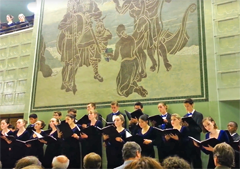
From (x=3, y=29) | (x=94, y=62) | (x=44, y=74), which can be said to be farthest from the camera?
(x=3, y=29)

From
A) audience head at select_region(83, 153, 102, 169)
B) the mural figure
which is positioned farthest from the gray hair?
the mural figure

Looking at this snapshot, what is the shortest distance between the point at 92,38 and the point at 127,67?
1781 millimetres

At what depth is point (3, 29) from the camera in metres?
11.3

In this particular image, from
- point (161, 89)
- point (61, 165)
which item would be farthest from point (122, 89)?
point (61, 165)

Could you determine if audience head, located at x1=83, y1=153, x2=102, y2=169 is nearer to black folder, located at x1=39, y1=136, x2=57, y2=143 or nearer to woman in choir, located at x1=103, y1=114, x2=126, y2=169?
woman in choir, located at x1=103, y1=114, x2=126, y2=169

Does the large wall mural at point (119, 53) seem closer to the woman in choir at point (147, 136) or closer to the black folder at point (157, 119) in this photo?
the black folder at point (157, 119)

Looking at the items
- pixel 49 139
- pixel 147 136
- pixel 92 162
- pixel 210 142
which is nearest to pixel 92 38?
pixel 49 139

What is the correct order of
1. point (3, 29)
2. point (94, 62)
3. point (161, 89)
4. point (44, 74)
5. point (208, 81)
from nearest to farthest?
point (208, 81), point (161, 89), point (94, 62), point (44, 74), point (3, 29)

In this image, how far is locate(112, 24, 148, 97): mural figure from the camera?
746 centimetres

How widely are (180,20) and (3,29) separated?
7.91m

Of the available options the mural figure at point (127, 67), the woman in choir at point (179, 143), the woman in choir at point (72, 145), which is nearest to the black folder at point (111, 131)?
the woman in choir at point (72, 145)

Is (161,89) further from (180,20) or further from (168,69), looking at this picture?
(180,20)

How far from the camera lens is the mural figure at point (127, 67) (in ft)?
24.5

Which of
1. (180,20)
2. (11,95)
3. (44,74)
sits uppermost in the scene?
(180,20)
